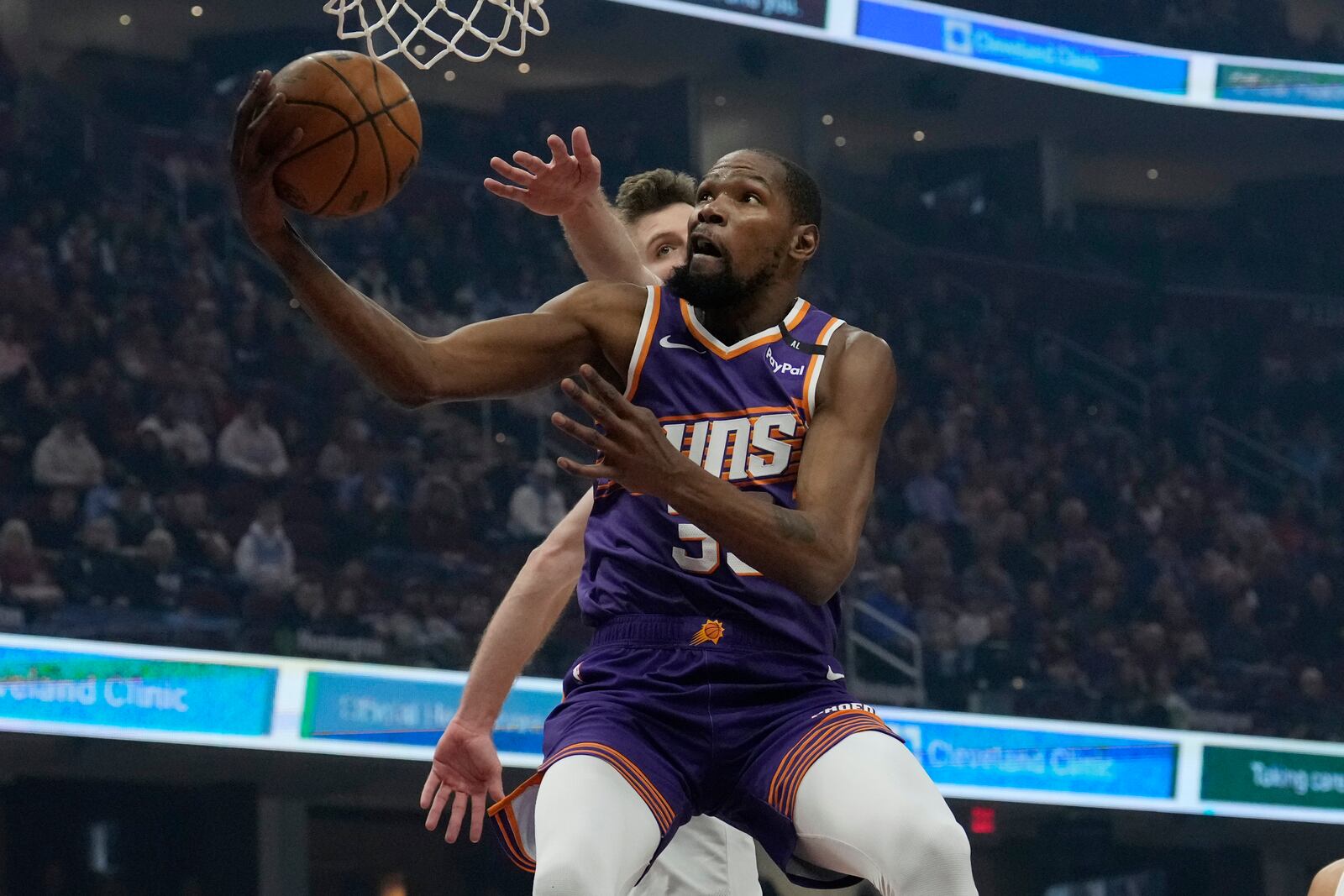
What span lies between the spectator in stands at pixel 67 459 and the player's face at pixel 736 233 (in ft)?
22.7

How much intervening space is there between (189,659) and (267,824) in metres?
1.00

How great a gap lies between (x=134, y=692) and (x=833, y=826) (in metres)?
6.85

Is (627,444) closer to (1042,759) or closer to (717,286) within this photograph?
(717,286)

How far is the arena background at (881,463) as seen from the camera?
9094 millimetres

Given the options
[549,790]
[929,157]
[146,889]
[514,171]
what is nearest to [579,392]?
[549,790]

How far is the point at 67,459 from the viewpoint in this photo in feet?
30.5

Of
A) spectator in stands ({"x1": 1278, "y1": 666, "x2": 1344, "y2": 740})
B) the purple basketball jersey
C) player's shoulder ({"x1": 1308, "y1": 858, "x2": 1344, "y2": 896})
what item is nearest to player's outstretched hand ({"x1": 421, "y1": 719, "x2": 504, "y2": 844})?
the purple basketball jersey

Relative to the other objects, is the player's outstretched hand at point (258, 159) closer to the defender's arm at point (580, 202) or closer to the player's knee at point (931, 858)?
the defender's arm at point (580, 202)

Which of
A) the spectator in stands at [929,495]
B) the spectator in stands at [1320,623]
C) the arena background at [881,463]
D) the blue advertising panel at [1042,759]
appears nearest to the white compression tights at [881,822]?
the arena background at [881,463]

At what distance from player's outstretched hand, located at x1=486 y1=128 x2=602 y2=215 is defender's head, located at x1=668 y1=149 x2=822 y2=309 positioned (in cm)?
30

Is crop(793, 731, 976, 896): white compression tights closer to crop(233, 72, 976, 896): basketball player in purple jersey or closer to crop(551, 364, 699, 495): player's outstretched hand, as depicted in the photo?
crop(233, 72, 976, 896): basketball player in purple jersey

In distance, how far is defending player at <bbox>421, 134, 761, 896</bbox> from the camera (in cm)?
348

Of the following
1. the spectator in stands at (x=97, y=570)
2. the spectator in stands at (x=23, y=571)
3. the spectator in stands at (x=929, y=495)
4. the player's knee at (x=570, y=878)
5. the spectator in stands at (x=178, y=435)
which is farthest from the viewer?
the spectator in stands at (x=929, y=495)

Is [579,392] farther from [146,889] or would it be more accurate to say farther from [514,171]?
[146,889]
